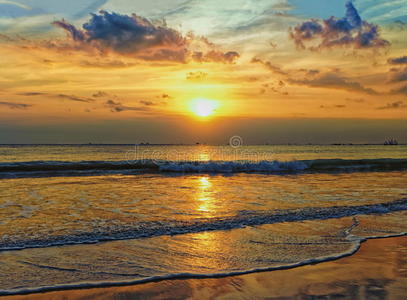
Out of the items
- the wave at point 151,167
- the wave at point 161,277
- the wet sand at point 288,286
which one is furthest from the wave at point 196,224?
the wave at point 151,167

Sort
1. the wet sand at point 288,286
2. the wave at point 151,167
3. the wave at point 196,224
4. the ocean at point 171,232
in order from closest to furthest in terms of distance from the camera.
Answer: the wet sand at point 288,286
the ocean at point 171,232
the wave at point 196,224
the wave at point 151,167

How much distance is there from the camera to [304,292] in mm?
4398

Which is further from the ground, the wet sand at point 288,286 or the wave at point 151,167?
the wave at point 151,167

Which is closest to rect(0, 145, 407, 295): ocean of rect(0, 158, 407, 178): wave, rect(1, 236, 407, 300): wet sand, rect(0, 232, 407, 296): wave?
rect(0, 232, 407, 296): wave

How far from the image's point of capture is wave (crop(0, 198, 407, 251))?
6.53 meters

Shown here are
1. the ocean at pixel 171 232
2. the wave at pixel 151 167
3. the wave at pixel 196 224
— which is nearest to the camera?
the ocean at pixel 171 232

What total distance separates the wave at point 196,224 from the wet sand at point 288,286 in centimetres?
239

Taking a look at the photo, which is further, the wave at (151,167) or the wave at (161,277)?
the wave at (151,167)

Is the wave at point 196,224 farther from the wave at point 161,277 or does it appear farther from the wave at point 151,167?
the wave at point 151,167

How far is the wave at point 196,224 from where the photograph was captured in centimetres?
653

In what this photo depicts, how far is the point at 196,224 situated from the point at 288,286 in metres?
3.72

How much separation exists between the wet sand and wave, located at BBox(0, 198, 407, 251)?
2.39 m

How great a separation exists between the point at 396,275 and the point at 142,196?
9021 millimetres

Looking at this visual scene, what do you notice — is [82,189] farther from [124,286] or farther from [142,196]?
[124,286]
